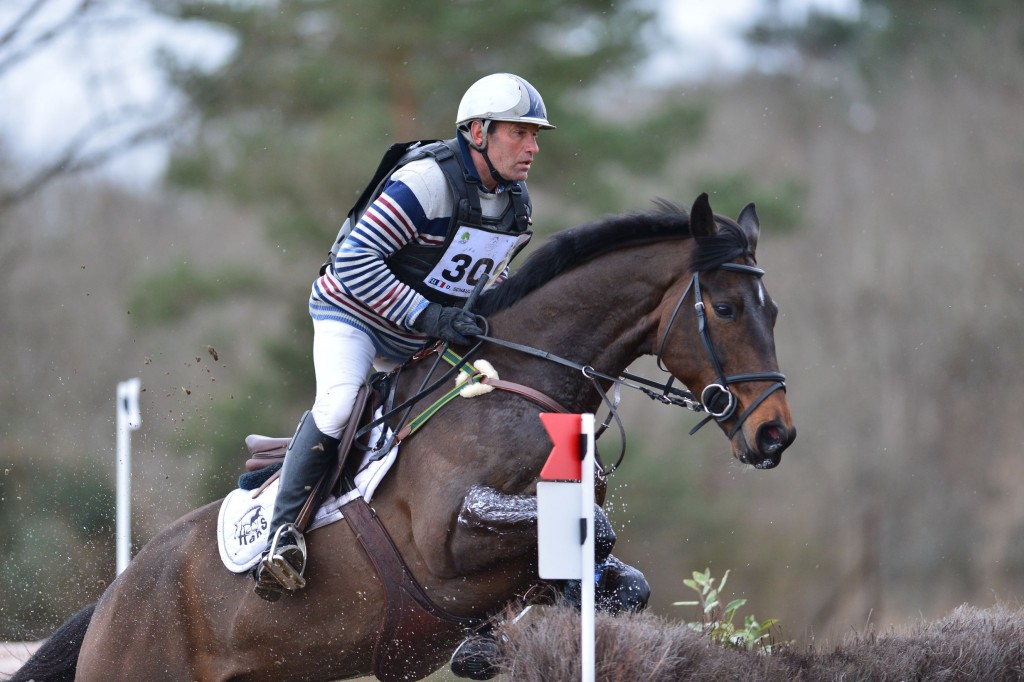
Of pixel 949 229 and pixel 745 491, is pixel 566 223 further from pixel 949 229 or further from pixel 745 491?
pixel 949 229

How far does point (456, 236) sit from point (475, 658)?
5.44ft

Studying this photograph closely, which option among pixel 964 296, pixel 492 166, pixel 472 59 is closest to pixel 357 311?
pixel 492 166

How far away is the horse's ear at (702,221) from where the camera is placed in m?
4.17

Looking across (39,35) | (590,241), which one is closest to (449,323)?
(590,241)

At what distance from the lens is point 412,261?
463cm

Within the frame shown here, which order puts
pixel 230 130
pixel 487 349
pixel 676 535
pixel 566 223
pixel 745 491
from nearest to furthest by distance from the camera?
pixel 487 349
pixel 566 223
pixel 230 130
pixel 676 535
pixel 745 491

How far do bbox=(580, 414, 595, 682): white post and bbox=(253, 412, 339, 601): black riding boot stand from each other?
1267 mm

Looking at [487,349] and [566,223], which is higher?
[566,223]

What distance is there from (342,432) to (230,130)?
11.6 metres

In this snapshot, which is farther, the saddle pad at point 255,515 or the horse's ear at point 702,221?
the saddle pad at point 255,515

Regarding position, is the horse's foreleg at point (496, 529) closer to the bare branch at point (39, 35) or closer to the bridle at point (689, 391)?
the bridle at point (689, 391)

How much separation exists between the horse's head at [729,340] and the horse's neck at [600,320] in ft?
0.30

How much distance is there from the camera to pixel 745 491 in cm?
2191

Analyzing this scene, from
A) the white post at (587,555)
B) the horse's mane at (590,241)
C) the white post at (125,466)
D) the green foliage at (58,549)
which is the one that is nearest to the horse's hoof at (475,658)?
the white post at (587,555)
